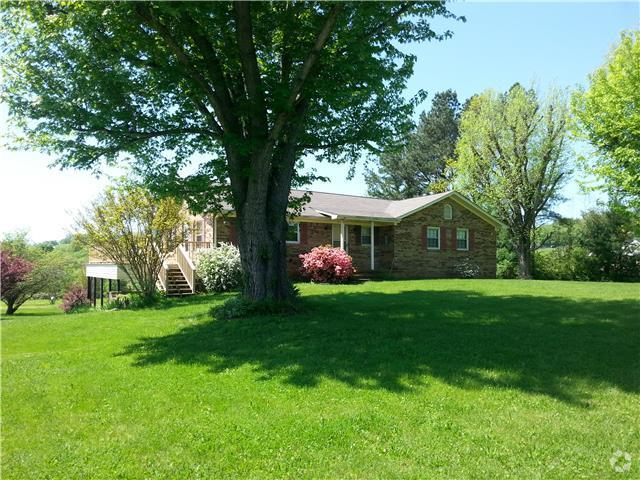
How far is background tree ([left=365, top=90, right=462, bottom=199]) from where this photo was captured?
47.2 metres

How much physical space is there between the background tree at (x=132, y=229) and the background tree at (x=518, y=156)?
68.6 feet

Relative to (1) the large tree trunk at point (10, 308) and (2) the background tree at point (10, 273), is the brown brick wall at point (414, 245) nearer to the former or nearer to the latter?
(2) the background tree at point (10, 273)

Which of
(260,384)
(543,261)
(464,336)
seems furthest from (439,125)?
(260,384)

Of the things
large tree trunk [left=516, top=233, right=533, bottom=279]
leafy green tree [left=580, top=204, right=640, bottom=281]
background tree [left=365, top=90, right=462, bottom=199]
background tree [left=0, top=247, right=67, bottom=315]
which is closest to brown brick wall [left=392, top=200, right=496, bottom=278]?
large tree trunk [left=516, top=233, right=533, bottom=279]

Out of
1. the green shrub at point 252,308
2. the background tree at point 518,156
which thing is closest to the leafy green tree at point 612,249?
the background tree at point 518,156

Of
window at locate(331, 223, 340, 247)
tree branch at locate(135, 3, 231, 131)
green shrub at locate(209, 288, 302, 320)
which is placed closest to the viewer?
tree branch at locate(135, 3, 231, 131)

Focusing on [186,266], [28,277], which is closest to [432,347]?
[186,266]

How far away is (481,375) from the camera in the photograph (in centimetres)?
599

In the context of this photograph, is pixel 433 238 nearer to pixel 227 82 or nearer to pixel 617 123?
pixel 617 123

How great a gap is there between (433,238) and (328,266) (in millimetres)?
8709

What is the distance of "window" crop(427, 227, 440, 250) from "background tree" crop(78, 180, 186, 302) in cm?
1474

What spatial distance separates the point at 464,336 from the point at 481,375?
7.10 feet

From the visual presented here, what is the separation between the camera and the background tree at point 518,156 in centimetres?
2862

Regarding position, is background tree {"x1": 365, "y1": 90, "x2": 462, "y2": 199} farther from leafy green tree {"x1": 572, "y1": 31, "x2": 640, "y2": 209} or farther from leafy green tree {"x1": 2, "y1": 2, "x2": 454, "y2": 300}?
leafy green tree {"x1": 2, "y1": 2, "x2": 454, "y2": 300}
